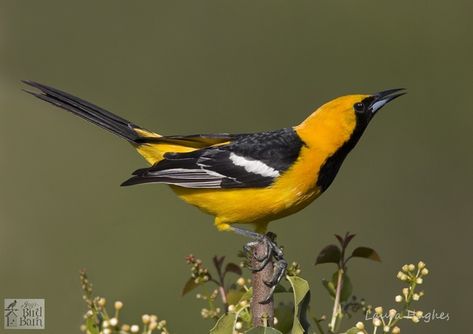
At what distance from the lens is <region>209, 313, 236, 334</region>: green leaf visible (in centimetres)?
133

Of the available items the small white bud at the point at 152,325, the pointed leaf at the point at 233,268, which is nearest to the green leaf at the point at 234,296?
the pointed leaf at the point at 233,268

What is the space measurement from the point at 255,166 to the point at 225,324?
1000mm

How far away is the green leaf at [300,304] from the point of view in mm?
1383

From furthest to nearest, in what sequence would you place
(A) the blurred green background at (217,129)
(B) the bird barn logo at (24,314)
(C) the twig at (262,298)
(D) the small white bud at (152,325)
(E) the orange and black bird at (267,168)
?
(A) the blurred green background at (217,129)
(E) the orange and black bird at (267,168)
(B) the bird barn logo at (24,314)
(C) the twig at (262,298)
(D) the small white bud at (152,325)

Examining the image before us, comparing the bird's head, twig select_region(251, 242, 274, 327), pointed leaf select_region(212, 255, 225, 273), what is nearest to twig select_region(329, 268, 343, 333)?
twig select_region(251, 242, 274, 327)

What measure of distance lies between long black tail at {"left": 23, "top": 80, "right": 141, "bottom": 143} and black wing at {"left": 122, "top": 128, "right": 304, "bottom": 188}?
27cm

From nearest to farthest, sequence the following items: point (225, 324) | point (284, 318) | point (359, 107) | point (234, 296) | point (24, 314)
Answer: point (225, 324) < point (284, 318) < point (234, 296) < point (24, 314) < point (359, 107)

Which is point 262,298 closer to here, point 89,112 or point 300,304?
point 300,304

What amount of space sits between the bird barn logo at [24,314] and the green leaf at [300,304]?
839mm

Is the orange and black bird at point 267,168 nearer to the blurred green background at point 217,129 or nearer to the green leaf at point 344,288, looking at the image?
A: the green leaf at point 344,288

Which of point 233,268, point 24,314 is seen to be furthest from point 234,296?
point 24,314

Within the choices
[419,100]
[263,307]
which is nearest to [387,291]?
[419,100]

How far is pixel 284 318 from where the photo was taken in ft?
4.81

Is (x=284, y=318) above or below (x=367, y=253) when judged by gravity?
below
